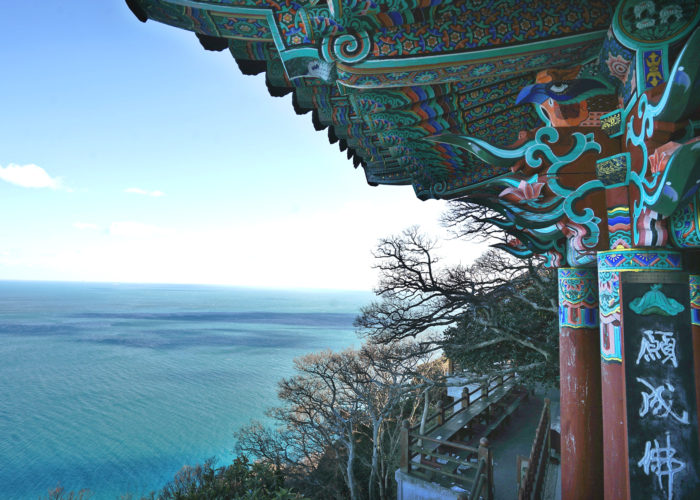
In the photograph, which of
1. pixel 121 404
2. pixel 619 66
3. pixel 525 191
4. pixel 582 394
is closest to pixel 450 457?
pixel 582 394

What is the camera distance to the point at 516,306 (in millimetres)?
10602

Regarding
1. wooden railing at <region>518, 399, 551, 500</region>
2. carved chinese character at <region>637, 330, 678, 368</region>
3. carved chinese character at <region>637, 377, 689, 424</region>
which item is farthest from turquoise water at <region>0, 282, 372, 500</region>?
carved chinese character at <region>637, 330, 678, 368</region>

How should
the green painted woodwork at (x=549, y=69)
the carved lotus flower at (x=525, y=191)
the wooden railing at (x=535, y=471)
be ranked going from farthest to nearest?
the wooden railing at (x=535, y=471)
the carved lotus flower at (x=525, y=191)
the green painted woodwork at (x=549, y=69)

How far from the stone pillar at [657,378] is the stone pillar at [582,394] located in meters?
1.01

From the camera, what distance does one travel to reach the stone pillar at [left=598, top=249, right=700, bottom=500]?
6.26 feet

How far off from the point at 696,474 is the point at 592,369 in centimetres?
117

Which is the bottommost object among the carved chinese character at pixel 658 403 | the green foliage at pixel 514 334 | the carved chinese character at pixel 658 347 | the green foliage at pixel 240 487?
the green foliage at pixel 240 487

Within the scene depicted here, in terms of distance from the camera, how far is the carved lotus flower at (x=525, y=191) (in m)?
2.37

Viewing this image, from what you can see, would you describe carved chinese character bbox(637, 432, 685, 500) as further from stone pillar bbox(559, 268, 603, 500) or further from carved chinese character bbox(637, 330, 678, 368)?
stone pillar bbox(559, 268, 603, 500)

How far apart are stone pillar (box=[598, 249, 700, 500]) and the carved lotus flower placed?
60cm

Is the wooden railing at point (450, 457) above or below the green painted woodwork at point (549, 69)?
below

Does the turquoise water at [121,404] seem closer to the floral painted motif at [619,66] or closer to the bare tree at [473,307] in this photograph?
the bare tree at [473,307]

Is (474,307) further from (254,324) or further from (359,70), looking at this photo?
(254,324)

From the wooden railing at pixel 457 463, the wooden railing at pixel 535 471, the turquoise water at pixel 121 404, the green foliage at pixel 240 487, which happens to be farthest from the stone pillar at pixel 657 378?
the turquoise water at pixel 121 404
